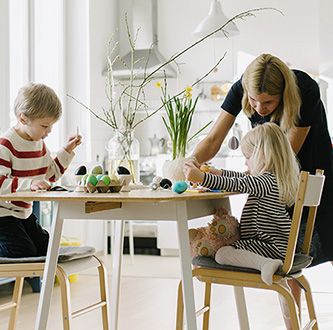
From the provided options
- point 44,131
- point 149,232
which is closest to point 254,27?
point 149,232

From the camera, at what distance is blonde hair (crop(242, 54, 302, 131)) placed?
2592 mm

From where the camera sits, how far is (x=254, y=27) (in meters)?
6.66

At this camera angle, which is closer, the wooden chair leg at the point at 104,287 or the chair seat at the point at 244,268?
the chair seat at the point at 244,268

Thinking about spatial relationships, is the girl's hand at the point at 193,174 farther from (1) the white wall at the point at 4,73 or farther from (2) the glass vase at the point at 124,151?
(1) the white wall at the point at 4,73

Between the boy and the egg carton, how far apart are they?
→ 33cm

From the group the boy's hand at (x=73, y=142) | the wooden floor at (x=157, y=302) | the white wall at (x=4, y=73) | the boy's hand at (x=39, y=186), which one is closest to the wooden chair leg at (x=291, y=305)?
the boy's hand at (x=39, y=186)

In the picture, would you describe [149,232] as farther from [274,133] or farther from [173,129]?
[274,133]

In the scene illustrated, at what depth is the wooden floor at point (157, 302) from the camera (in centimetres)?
366

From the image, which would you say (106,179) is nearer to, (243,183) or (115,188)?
(115,188)

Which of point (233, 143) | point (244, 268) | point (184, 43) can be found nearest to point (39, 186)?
point (244, 268)

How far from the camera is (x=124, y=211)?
7.31 ft

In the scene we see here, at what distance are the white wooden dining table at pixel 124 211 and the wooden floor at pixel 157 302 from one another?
4.52 ft

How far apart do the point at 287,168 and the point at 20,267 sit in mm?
935

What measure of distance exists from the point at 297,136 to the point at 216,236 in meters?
0.52
